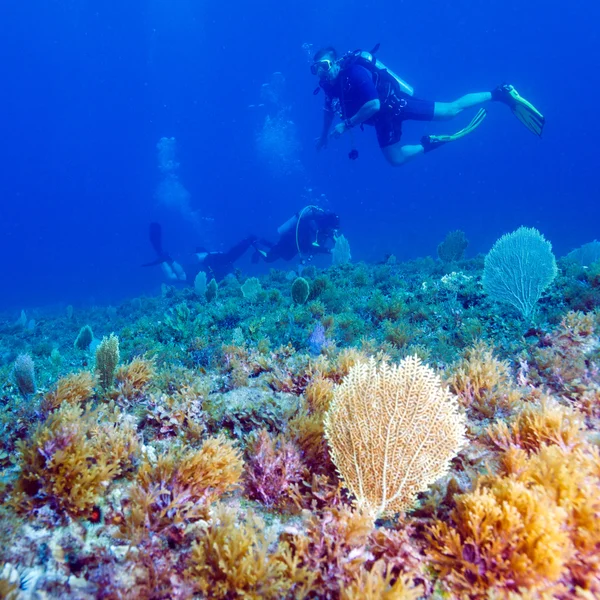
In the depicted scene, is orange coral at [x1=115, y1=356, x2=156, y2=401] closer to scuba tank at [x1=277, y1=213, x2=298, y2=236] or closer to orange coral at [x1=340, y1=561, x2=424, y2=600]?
orange coral at [x1=340, y1=561, x2=424, y2=600]

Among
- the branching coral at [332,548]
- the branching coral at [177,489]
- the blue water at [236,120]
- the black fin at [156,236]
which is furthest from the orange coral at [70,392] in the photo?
the blue water at [236,120]

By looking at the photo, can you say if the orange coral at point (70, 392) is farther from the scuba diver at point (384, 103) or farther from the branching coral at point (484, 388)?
the scuba diver at point (384, 103)

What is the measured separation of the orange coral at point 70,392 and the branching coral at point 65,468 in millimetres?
1193

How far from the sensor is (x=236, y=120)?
143 meters

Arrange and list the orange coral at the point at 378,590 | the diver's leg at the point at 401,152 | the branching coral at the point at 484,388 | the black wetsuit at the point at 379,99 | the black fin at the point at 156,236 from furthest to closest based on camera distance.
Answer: the black fin at the point at 156,236, the diver's leg at the point at 401,152, the black wetsuit at the point at 379,99, the branching coral at the point at 484,388, the orange coral at the point at 378,590

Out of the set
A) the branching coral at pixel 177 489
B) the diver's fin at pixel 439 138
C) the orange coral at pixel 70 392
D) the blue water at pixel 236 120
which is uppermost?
the blue water at pixel 236 120

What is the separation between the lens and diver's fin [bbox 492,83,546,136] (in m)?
11.8

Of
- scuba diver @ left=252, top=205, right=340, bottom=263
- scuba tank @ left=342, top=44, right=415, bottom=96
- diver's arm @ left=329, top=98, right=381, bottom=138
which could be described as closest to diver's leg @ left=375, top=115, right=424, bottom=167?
scuba tank @ left=342, top=44, right=415, bottom=96

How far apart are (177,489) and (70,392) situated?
7.77 feet

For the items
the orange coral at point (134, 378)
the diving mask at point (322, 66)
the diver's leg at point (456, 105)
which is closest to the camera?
the orange coral at point (134, 378)

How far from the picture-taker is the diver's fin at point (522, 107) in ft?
38.6

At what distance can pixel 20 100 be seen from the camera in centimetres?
12281

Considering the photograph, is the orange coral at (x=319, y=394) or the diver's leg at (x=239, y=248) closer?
the orange coral at (x=319, y=394)

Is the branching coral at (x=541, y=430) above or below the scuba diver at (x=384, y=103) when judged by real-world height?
below
